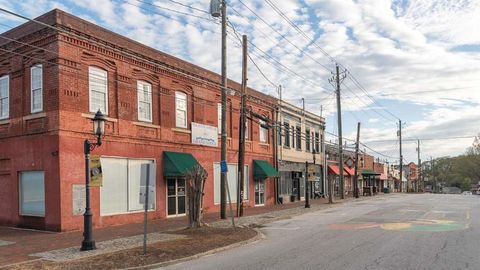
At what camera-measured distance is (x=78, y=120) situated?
18.5 m

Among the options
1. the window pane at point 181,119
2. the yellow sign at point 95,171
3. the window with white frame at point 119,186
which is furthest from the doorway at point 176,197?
the yellow sign at point 95,171

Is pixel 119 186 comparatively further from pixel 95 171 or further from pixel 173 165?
pixel 95 171

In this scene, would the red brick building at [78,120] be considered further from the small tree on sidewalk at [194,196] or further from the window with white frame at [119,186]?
the small tree on sidewalk at [194,196]

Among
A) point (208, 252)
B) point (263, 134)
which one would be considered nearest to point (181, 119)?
point (263, 134)

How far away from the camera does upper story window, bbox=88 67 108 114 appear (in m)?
19.5

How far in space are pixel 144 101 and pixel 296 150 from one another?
20047 mm

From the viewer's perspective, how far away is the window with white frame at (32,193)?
18406 millimetres

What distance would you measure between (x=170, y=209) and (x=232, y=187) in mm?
6778

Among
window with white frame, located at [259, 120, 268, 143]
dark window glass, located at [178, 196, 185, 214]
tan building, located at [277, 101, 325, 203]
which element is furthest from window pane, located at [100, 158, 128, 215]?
tan building, located at [277, 101, 325, 203]

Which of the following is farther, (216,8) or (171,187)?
(171,187)

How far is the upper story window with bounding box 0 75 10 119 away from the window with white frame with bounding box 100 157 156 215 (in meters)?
4.59

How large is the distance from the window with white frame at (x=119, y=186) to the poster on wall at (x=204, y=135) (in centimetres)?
435

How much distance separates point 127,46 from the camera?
2133 cm

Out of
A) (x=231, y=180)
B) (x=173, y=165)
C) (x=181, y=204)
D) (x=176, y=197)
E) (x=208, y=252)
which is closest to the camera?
(x=208, y=252)
